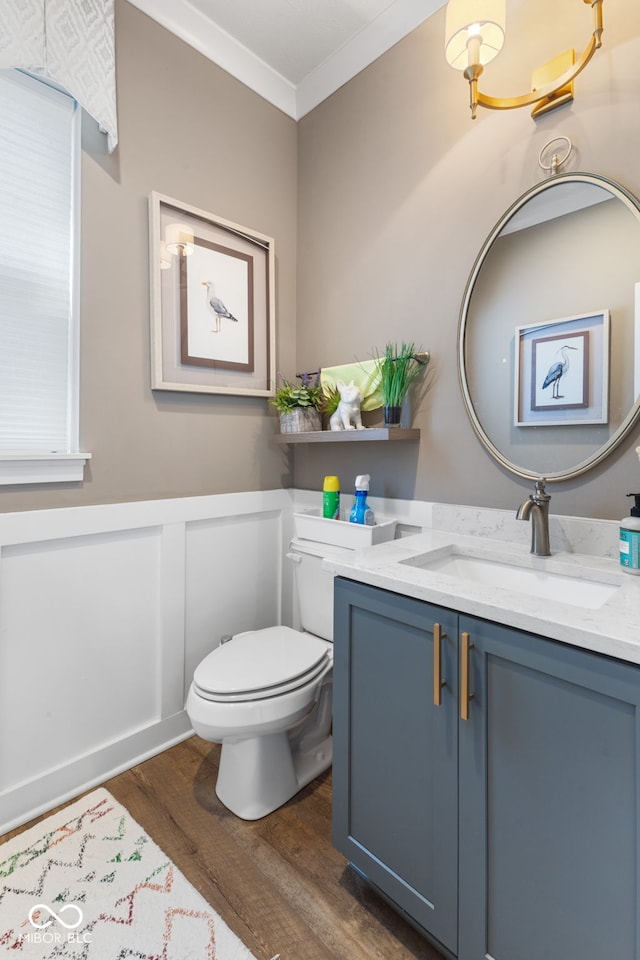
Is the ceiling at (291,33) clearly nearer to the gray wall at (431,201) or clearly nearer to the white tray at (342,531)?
the gray wall at (431,201)

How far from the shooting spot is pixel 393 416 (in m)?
1.61

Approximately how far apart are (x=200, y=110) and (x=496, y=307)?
4.50ft

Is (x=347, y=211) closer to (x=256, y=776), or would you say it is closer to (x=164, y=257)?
(x=164, y=257)

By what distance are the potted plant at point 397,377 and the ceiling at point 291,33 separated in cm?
117

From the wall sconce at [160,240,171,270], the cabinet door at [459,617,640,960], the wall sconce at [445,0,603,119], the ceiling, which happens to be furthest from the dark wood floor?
the ceiling

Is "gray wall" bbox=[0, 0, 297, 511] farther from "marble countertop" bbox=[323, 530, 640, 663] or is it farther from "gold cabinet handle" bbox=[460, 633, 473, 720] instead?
"gold cabinet handle" bbox=[460, 633, 473, 720]

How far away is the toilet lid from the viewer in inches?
54.0

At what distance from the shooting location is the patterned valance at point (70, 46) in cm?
132

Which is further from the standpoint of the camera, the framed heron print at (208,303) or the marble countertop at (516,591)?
the framed heron print at (208,303)

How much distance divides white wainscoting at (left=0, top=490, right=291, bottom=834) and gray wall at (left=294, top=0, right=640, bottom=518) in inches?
22.2

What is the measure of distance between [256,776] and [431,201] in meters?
1.98

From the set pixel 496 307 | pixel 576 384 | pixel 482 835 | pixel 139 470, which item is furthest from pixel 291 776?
pixel 496 307

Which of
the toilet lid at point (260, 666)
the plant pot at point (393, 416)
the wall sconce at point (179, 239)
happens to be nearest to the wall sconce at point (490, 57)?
the plant pot at point (393, 416)

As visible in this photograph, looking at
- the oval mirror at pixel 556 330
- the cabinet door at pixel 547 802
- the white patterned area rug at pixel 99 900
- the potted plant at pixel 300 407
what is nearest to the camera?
the cabinet door at pixel 547 802
